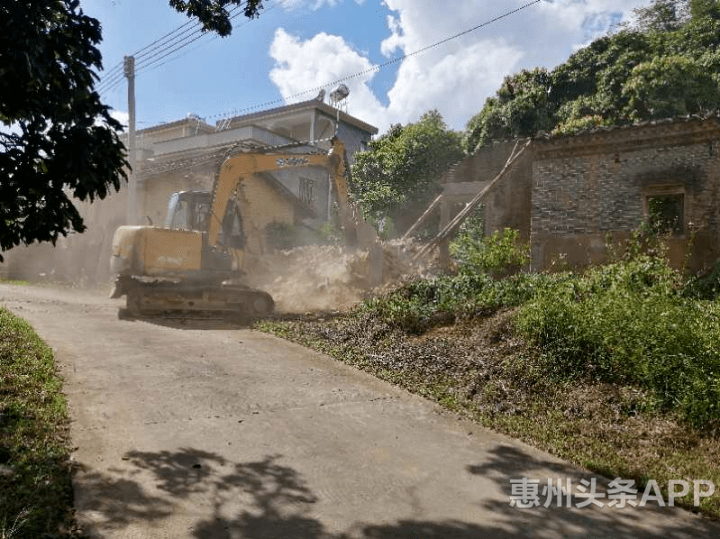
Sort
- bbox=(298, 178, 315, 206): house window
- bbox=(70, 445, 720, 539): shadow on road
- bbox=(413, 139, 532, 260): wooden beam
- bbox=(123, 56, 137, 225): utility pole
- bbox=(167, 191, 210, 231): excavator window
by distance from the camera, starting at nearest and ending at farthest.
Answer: bbox=(70, 445, 720, 539): shadow on road → bbox=(167, 191, 210, 231): excavator window → bbox=(413, 139, 532, 260): wooden beam → bbox=(123, 56, 137, 225): utility pole → bbox=(298, 178, 315, 206): house window

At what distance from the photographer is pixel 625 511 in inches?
183

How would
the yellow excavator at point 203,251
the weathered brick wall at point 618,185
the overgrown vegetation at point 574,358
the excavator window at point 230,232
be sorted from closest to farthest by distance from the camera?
the overgrown vegetation at point 574,358 < the yellow excavator at point 203,251 < the excavator window at point 230,232 < the weathered brick wall at point 618,185

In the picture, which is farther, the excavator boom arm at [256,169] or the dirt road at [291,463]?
the excavator boom arm at [256,169]

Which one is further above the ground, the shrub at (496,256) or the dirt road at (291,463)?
the shrub at (496,256)

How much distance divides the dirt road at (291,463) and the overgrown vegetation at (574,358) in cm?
63

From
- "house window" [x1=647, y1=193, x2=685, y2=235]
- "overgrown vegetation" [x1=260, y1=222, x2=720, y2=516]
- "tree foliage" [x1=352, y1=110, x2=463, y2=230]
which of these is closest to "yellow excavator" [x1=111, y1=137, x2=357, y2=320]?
"overgrown vegetation" [x1=260, y1=222, x2=720, y2=516]

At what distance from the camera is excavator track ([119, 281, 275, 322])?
13094 millimetres

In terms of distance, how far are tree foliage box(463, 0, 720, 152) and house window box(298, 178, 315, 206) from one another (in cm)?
930

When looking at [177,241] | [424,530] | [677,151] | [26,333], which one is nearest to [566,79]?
[677,151]

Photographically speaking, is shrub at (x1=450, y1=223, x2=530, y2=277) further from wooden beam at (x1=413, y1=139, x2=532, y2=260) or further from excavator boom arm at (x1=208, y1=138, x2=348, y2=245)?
wooden beam at (x1=413, y1=139, x2=532, y2=260)

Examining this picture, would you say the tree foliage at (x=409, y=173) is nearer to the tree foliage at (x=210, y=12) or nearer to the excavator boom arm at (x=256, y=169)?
the excavator boom arm at (x=256, y=169)

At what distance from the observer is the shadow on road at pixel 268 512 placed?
4.12 metres

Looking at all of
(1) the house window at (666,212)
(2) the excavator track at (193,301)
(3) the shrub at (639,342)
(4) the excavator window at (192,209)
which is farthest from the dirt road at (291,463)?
(1) the house window at (666,212)

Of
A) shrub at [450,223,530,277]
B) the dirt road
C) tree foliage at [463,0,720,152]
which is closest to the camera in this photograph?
the dirt road
